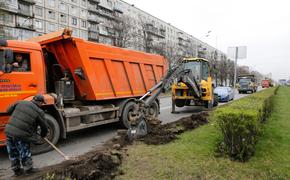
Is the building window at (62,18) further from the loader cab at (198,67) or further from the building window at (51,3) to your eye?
the loader cab at (198,67)

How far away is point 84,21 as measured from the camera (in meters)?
52.4

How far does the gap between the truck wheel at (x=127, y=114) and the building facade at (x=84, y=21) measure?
22.1 m

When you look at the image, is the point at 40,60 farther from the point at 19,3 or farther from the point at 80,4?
the point at 80,4

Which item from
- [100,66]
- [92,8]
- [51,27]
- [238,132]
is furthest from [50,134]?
[92,8]

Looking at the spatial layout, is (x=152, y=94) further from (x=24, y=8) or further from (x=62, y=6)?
(x=62, y=6)

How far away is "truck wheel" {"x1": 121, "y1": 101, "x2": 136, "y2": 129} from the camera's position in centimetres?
807

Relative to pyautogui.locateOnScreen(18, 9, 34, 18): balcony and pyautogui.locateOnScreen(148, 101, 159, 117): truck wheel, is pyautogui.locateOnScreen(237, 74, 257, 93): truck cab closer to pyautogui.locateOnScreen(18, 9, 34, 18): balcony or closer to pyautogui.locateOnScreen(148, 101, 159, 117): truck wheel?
pyautogui.locateOnScreen(148, 101, 159, 117): truck wheel

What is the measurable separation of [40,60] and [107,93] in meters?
2.34

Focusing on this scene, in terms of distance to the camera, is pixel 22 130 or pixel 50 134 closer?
pixel 22 130

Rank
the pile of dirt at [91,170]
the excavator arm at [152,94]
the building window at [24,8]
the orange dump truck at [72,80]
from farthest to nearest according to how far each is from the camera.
Answer: the building window at [24,8] → the excavator arm at [152,94] → the orange dump truck at [72,80] → the pile of dirt at [91,170]

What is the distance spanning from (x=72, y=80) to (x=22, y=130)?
298 centimetres

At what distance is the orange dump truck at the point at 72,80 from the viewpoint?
540 cm

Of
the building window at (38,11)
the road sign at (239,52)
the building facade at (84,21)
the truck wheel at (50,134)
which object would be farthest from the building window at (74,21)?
the truck wheel at (50,134)

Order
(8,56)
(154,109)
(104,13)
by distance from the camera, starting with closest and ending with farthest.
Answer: (8,56), (154,109), (104,13)
